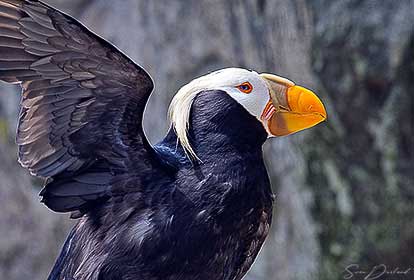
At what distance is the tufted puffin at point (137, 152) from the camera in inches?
81.2

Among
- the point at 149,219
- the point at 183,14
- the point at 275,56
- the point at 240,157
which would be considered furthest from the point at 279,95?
the point at 183,14

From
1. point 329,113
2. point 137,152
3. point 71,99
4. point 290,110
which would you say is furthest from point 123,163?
point 329,113

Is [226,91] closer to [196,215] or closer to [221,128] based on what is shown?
[221,128]

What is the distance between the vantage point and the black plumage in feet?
6.75

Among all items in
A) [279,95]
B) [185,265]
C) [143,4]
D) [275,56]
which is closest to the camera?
[185,265]

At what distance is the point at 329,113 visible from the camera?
423 centimetres

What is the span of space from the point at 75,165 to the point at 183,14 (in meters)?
2.35

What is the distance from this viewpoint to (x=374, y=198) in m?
4.20

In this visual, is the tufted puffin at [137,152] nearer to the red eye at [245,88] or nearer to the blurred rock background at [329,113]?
the red eye at [245,88]

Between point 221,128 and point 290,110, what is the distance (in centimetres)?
20

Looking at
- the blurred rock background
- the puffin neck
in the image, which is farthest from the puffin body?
the blurred rock background

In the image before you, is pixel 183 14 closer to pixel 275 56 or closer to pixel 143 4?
pixel 143 4

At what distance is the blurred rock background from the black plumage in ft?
6.55

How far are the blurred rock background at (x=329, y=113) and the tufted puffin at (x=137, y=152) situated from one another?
77.6 inches
